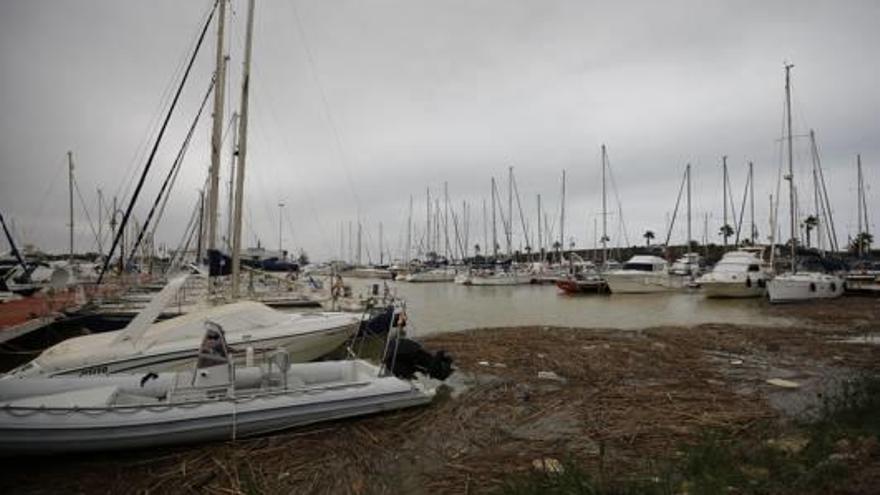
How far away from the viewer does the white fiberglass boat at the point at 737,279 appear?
118 ft

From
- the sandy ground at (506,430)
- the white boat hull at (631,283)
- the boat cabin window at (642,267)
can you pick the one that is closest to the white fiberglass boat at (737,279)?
the white boat hull at (631,283)

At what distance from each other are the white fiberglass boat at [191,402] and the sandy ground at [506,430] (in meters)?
0.28

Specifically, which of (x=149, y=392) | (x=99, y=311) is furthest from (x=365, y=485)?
(x=99, y=311)

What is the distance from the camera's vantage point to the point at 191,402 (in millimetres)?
6719

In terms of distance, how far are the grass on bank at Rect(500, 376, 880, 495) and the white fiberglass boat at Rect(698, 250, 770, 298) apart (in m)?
33.1

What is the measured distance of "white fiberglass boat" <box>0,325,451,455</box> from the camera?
6.14 m

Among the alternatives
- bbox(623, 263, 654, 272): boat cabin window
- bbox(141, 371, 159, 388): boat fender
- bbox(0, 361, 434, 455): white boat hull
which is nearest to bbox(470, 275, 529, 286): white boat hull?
bbox(623, 263, 654, 272): boat cabin window

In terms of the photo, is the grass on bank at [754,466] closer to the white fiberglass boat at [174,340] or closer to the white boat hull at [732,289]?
the white fiberglass boat at [174,340]

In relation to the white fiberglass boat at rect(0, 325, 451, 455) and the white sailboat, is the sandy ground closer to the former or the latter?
the white fiberglass boat at rect(0, 325, 451, 455)

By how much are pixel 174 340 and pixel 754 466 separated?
31.9ft

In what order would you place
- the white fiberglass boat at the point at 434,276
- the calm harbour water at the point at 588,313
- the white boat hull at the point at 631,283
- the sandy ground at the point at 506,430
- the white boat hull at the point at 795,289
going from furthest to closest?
1. the white fiberglass boat at the point at 434,276
2. the white boat hull at the point at 631,283
3. the white boat hull at the point at 795,289
4. the calm harbour water at the point at 588,313
5. the sandy ground at the point at 506,430

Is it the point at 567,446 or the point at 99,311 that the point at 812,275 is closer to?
the point at 567,446

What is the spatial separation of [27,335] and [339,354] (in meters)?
8.92

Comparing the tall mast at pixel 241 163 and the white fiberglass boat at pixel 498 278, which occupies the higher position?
the tall mast at pixel 241 163
